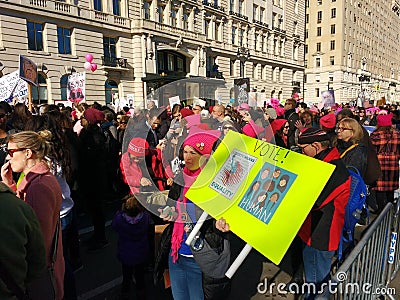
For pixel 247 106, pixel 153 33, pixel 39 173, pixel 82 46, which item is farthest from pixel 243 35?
pixel 39 173

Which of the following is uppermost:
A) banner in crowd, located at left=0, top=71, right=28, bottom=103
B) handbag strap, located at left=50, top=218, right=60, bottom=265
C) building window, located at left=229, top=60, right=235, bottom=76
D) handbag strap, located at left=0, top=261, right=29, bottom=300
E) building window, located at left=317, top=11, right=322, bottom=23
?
building window, located at left=317, top=11, right=322, bottom=23

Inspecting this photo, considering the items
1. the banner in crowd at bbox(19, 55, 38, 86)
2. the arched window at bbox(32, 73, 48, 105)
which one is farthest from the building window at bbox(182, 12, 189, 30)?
the banner in crowd at bbox(19, 55, 38, 86)

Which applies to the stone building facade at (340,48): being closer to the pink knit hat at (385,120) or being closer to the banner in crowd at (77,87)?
the banner in crowd at (77,87)

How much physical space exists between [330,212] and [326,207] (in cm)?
6

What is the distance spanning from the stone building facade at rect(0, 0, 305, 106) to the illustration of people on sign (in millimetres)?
11903

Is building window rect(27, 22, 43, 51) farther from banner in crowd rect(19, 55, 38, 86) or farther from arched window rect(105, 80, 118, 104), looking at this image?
banner in crowd rect(19, 55, 38, 86)

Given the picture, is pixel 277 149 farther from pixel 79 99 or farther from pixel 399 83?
pixel 399 83

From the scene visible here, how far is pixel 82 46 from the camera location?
74.0ft

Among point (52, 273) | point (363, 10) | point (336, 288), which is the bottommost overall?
point (52, 273)

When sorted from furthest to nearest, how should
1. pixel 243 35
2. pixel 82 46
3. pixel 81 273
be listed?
pixel 243 35 < pixel 82 46 < pixel 81 273

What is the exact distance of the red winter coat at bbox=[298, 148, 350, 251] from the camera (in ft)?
8.27

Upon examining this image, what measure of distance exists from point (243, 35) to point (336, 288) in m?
40.0

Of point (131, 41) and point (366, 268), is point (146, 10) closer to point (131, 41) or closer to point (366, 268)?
point (131, 41)

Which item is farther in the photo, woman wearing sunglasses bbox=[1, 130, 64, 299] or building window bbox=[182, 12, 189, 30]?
building window bbox=[182, 12, 189, 30]
